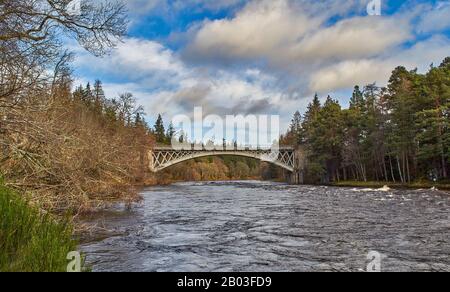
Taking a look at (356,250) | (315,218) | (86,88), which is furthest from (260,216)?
(86,88)

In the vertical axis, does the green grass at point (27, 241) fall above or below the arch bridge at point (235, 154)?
below

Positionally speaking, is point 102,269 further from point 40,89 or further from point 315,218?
point 315,218

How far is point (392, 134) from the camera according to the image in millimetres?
43156

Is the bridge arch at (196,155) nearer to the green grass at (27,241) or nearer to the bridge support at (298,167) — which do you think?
the bridge support at (298,167)

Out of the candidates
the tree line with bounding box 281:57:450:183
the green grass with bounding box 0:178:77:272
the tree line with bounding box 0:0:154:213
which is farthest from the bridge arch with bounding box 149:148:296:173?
the green grass with bounding box 0:178:77:272

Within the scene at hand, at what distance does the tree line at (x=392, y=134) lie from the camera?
1506 inches

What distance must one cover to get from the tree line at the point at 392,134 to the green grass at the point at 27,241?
3774 centimetres

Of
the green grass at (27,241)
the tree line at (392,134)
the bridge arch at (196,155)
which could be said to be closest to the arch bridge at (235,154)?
the bridge arch at (196,155)

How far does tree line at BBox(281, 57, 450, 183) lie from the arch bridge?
4887mm

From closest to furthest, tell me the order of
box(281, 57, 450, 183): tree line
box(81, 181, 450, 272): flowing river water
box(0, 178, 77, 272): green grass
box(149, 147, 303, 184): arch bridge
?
box(0, 178, 77, 272): green grass → box(81, 181, 450, 272): flowing river water → box(281, 57, 450, 183): tree line → box(149, 147, 303, 184): arch bridge

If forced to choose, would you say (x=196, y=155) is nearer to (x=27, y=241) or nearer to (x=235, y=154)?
(x=235, y=154)

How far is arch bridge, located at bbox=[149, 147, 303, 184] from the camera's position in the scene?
64.8 meters

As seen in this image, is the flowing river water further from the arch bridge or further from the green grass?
the arch bridge

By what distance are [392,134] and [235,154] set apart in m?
31.4
